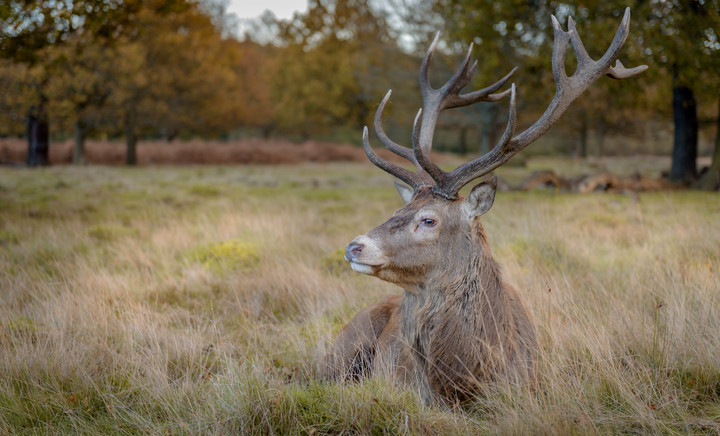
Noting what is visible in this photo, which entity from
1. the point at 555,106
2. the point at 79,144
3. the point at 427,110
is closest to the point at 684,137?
the point at 427,110

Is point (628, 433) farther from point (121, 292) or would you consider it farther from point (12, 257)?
point (12, 257)

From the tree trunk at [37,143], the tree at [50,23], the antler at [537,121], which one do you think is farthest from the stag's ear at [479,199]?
the tree trunk at [37,143]

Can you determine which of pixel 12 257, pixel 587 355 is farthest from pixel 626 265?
pixel 12 257

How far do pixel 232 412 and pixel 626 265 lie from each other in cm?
413

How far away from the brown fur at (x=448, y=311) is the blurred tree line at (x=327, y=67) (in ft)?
19.0

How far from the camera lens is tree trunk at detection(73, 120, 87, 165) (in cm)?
2237

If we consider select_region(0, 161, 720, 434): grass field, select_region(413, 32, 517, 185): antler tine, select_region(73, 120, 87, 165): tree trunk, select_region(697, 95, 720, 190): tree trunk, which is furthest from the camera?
select_region(73, 120, 87, 165): tree trunk

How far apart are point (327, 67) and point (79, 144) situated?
1519cm

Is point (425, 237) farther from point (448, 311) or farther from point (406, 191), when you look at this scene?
point (406, 191)

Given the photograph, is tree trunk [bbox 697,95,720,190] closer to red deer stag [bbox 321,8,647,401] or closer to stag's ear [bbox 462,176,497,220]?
red deer stag [bbox 321,8,647,401]

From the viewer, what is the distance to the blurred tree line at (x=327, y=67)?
9391 mm

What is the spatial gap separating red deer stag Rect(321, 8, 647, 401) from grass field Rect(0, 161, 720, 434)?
0.18 m

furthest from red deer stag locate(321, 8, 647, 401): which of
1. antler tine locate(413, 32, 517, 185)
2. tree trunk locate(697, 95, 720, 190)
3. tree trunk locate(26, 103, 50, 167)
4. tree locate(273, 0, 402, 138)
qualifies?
tree locate(273, 0, 402, 138)

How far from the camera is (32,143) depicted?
2112 cm
